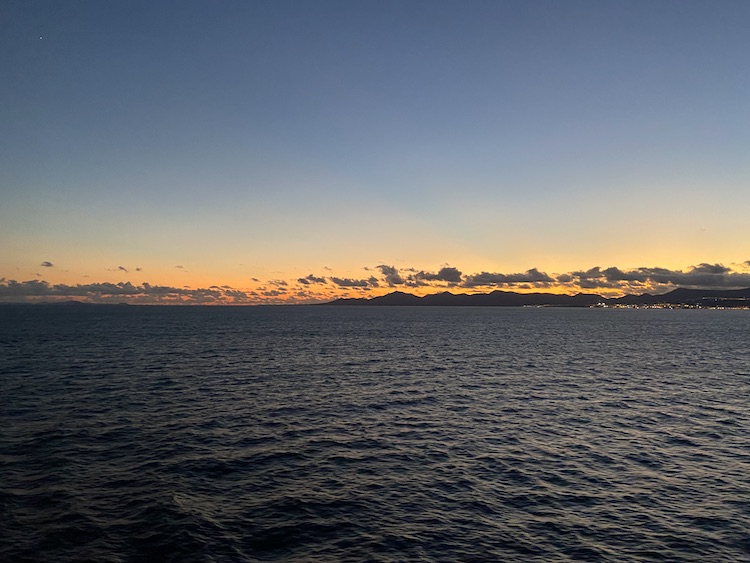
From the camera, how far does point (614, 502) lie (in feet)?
99.6

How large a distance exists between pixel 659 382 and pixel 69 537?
7714 cm

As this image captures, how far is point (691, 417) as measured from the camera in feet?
171

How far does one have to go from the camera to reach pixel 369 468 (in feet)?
119

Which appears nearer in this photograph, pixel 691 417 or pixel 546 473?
pixel 546 473

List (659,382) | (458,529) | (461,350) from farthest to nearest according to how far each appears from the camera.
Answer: (461,350) < (659,382) < (458,529)

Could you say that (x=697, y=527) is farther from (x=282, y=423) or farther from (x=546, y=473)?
(x=282, y=423)

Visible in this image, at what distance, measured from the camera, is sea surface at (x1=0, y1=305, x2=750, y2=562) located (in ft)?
83.1

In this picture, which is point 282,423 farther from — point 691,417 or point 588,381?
point 588,381

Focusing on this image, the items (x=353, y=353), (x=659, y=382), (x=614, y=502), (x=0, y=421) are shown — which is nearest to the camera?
(x=614, y=502)

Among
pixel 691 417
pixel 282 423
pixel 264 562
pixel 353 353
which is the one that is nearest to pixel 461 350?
pixel 353 353

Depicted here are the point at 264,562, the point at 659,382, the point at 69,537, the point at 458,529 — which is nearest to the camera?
the point at 264,562

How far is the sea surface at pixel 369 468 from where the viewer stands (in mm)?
Answer: 25344

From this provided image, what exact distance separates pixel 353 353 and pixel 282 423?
63.3 metres

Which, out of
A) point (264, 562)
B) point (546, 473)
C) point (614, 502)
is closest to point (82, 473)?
point (264, 562)
